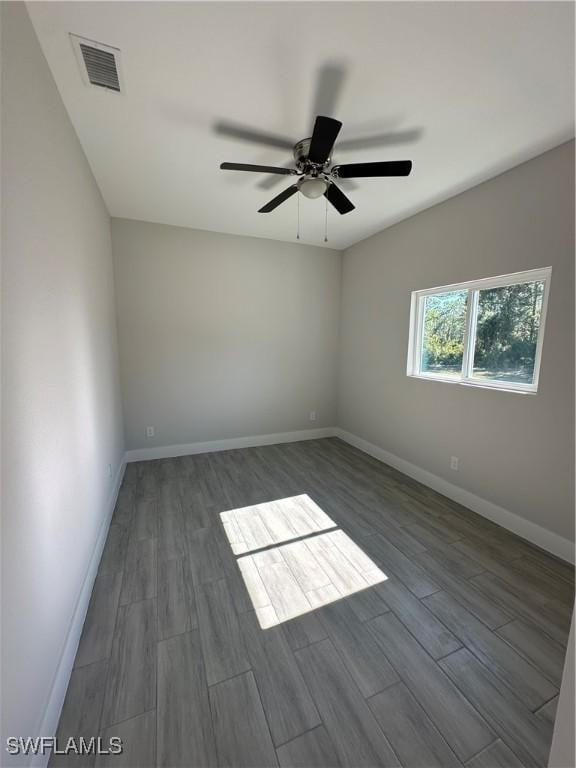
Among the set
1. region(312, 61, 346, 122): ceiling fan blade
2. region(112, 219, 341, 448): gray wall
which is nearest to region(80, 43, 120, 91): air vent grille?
region(312, 61, 346, 122): ceiling fan blade

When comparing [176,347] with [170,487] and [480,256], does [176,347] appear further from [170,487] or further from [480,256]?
[480,256]

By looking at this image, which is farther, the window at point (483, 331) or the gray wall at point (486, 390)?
the window at point (483, 331)

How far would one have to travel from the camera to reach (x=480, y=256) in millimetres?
2432

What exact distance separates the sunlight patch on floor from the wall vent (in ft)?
9.12

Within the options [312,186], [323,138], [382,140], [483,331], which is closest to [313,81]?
[323,138]

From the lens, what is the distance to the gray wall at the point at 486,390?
1973 millimetres

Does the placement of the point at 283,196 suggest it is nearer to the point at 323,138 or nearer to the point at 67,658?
the point at 323,138

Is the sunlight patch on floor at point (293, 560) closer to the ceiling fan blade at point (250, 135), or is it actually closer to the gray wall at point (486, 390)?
the gray wall at point (486, 390)

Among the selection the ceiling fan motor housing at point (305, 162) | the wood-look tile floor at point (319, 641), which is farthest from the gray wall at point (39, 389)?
the ceiling fan motor housing at point (305, 162)

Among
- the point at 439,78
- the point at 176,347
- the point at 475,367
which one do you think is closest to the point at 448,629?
the point at 475,367

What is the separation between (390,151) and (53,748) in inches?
132

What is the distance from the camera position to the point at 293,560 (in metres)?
1.96

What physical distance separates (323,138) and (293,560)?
2.47 meters

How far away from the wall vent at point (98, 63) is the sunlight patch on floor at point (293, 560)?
2779 mm
